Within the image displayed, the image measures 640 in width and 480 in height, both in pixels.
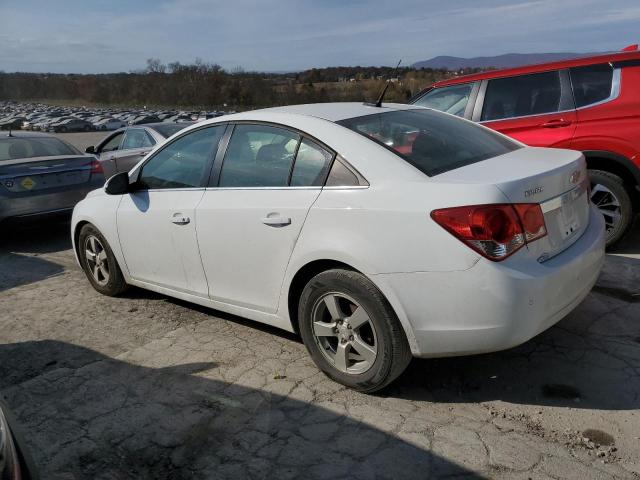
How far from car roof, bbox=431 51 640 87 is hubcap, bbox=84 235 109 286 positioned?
4130mm

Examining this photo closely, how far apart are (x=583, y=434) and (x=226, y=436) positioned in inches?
68.9

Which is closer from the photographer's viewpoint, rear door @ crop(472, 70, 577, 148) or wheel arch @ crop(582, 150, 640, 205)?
wheel arch @ crop(582, 150, 640, 205)

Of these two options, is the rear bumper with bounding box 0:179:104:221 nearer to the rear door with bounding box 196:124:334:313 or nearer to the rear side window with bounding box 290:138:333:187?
the rear door with bounding box 196:124:334:313

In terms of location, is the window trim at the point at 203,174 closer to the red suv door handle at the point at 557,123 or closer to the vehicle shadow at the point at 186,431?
the vehicle shadow at the point at 186,431

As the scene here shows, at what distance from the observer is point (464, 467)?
2.50 meters

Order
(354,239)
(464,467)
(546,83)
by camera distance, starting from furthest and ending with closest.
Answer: (546,83)
(354,239)
(464,467)

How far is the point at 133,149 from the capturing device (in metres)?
9.53

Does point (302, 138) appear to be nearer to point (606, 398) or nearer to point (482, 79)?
point (606, 398)

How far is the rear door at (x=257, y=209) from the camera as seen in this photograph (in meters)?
3.26

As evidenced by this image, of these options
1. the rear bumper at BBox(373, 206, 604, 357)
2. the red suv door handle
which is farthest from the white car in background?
the rear bumper at BBox(373, 206, 604, 357)

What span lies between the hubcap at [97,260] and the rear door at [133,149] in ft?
14.4

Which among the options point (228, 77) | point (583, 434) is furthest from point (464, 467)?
point (228, 77)

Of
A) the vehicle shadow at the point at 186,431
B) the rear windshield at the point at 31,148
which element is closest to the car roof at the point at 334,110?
the vehicle shadow at the point at 186,431

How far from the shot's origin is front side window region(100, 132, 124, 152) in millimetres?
9843
